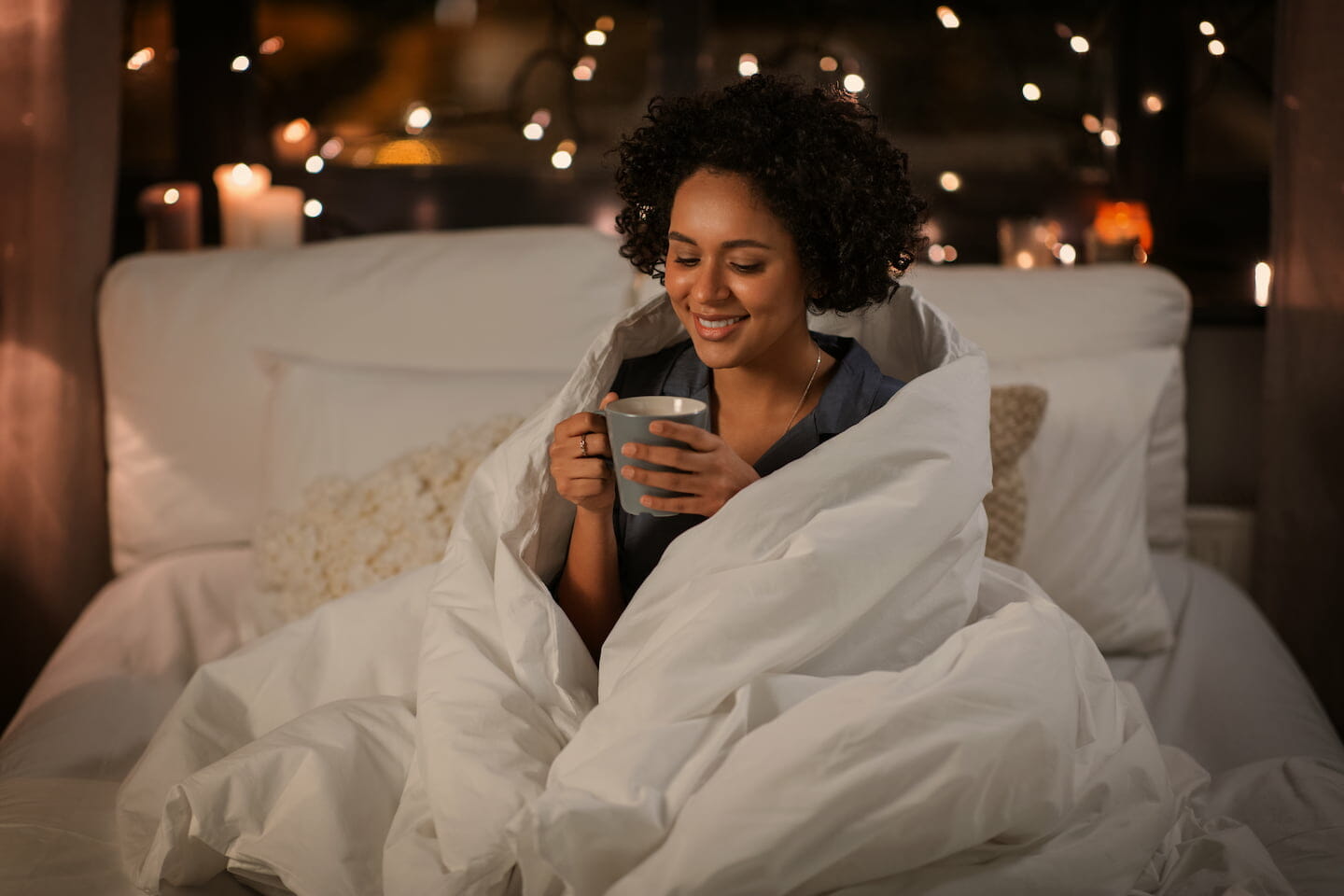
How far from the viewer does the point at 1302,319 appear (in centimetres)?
196

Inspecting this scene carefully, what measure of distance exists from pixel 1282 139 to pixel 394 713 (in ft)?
5.67

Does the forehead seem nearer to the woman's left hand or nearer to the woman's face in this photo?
the woman's face

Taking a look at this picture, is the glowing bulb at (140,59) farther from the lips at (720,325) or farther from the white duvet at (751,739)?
the lips at (720,325)

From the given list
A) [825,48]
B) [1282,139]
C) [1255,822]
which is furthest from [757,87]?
[825,48]

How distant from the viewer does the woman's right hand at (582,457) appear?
1.17 metres

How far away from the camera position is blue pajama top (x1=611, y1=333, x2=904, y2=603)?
53.1 inches

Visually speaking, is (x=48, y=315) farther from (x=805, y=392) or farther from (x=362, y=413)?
(x=805, y=392)

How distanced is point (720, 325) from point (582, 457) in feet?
0.70

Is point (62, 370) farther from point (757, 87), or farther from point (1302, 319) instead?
point (1302, 319)

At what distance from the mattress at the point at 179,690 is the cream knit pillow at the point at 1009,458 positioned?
0.27 metres

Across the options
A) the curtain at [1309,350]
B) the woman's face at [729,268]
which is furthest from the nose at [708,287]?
the curtain at [1309,350]

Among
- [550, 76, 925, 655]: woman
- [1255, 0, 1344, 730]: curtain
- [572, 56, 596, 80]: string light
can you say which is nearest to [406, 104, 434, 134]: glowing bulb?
[572, 56, 596, 80]: string light

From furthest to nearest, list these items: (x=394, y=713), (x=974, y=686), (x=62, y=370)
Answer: (x=62, y=370) → (x=394, y=713) → (x=974, y=686)

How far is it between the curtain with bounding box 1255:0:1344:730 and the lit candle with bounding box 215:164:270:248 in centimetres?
192
